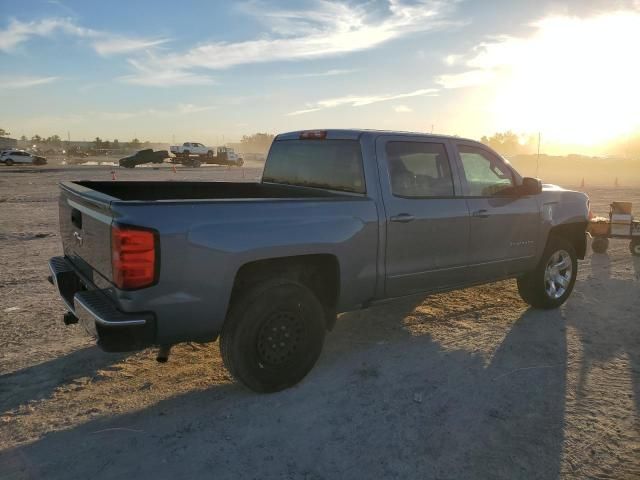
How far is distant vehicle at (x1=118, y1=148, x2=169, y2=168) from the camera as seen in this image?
135ft

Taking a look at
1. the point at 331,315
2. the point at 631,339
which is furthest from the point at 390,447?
the point at 631,339

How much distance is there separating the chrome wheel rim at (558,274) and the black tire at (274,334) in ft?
10.6

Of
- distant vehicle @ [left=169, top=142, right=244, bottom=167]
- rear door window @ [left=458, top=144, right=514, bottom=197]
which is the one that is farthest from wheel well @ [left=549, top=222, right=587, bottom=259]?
distant vehicle @ [left=169, top=142, right=244, bottom=167]

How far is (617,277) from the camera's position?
7.38 meters

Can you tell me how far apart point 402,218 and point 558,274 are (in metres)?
2.80

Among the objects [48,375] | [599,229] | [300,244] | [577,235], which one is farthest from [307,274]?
[599,229]

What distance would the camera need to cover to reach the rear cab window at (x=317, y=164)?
426 cm

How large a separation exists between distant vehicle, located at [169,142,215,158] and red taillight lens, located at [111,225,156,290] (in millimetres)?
44870

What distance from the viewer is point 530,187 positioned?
511 cm

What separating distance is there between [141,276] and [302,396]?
1.58 m

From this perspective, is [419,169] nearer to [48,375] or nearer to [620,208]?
[48,375]

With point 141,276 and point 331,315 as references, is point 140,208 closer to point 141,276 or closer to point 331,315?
point 141,276

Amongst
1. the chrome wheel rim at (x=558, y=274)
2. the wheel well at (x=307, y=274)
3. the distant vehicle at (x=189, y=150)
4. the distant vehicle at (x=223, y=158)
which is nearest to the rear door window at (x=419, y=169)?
the wheel well at (x=307, y=274)

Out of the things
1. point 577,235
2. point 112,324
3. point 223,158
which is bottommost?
point 112,324
